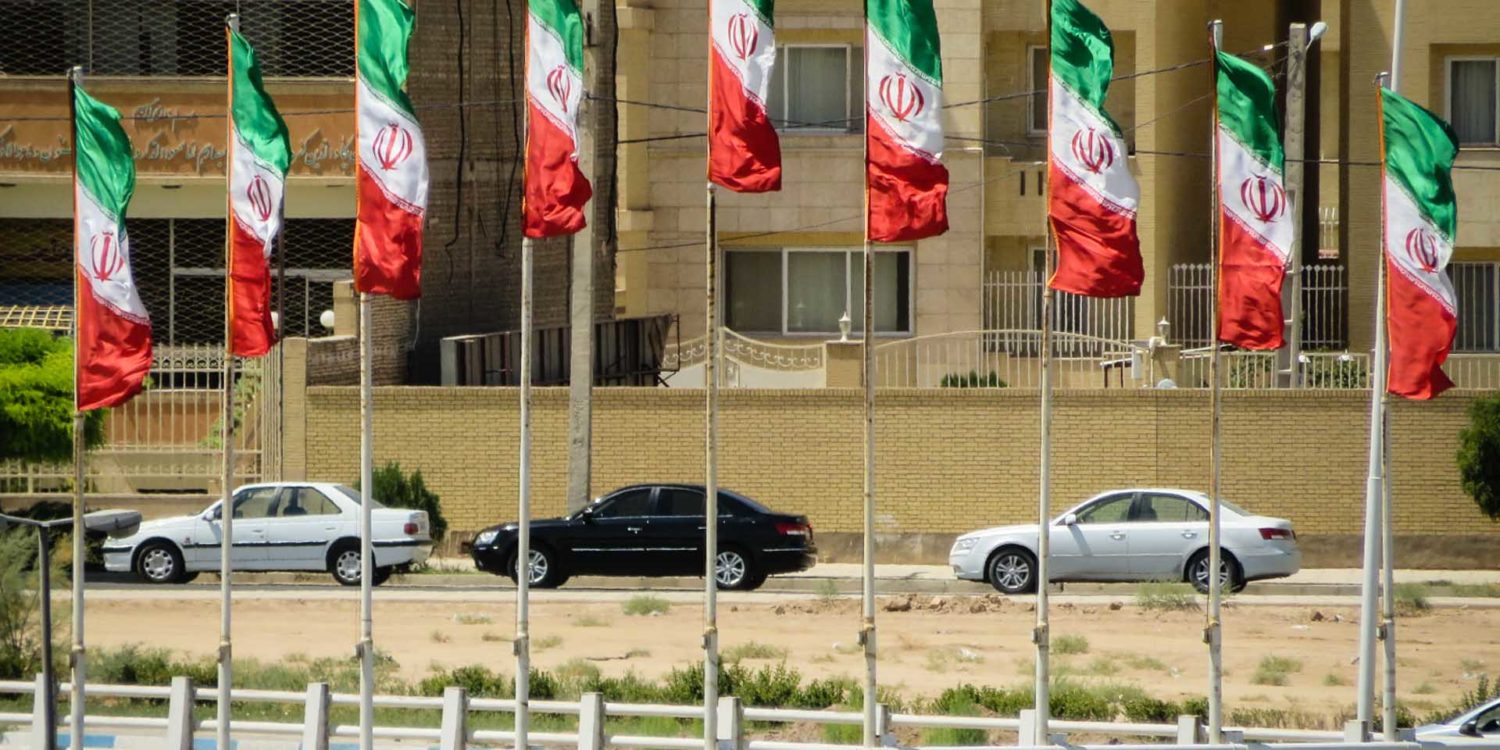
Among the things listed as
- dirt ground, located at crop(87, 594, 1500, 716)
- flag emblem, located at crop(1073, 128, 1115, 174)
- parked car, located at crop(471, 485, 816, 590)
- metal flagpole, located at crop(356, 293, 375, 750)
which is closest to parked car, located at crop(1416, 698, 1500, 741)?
flag emblem, located at crop(1073, 128, 1115, 174)

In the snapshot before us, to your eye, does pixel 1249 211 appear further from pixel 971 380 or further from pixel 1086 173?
Answer: pixel 971 380

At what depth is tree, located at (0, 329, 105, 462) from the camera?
29.7 m

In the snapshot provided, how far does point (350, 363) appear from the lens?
110 feet

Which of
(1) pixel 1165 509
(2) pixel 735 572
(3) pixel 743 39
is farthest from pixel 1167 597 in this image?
(3) pixel 743 39

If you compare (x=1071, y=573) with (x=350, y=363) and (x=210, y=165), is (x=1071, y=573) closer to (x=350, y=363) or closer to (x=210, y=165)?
(x=350, y=363)

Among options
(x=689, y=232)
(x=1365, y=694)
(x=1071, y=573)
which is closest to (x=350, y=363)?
(x=689, y=232)

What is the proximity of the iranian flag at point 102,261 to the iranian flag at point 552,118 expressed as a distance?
3.24 meters

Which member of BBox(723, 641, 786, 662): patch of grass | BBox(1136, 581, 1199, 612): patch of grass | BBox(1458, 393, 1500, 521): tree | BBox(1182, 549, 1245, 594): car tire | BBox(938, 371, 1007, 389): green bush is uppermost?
BBox(938, 371, 1007, 389): green bush

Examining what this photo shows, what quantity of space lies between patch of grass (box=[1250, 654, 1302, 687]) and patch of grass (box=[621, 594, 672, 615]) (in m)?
6.95

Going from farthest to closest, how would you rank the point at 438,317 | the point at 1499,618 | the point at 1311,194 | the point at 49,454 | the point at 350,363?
1. the point at 1311,194
2. the point at 438,317
3. the point at 350,363
4. the point at 49,454
5. the point at 1499,618

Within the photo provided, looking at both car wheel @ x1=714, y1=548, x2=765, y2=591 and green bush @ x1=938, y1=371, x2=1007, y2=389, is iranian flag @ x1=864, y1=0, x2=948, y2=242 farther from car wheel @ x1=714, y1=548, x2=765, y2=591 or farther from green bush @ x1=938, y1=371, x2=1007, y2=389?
green bush @ x1=938, y1=371, x2=1007, y2=389

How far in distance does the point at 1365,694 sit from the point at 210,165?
2277 cm

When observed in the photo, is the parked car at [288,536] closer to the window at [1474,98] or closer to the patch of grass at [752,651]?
the patch of grass at [752,651]

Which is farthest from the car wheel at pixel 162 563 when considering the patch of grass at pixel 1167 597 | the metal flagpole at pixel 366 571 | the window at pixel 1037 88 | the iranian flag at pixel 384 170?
the window at pixel 1037 88
